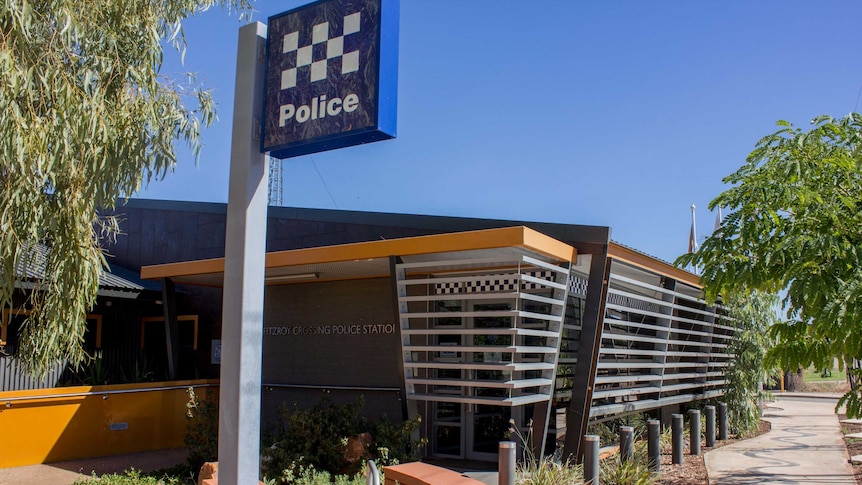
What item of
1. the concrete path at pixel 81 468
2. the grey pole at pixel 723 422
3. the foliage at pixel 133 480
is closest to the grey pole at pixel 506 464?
the foliage at pixel 133 480

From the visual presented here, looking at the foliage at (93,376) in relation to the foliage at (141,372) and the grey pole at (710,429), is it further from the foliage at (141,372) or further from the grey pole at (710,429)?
the grey pole at (710,429)

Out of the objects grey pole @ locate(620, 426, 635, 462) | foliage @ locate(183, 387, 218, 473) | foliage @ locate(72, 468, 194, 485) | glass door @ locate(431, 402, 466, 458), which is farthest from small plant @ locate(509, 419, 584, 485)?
foliage @ locate(72, 468, 194, 485)

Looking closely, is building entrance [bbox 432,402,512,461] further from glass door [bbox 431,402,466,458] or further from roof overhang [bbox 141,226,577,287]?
roof overhang [bbox 141,226,577,287]

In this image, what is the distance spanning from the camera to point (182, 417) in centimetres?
1359

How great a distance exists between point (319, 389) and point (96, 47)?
7.82 meters

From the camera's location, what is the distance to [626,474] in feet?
30.2

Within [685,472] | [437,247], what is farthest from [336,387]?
[685,472]

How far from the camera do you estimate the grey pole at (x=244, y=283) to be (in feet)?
14.4

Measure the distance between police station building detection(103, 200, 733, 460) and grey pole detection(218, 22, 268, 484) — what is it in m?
4.30

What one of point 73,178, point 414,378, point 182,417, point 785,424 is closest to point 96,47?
point 73,178

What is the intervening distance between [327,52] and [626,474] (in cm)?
697

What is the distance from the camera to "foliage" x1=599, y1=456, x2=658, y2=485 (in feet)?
30.1

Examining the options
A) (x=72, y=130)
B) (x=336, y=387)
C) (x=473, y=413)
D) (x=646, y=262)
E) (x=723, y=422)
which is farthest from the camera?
(x=723, y=422)

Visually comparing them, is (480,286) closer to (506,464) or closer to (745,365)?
(506,464)
